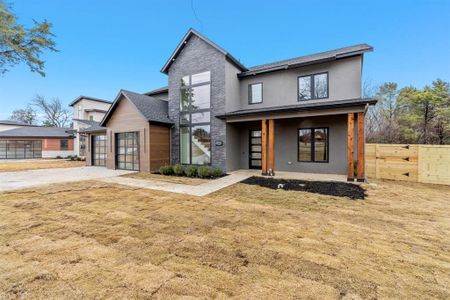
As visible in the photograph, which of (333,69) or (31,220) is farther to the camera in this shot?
(333,69)

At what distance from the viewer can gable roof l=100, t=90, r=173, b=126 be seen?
11445mm

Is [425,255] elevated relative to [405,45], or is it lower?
lower

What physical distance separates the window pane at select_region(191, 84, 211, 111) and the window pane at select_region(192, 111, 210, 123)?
369 mm

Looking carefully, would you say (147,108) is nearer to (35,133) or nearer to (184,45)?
(184,45)

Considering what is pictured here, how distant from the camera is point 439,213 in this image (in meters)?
4.71

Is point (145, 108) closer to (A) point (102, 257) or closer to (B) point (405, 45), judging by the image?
(A) point (102, 257)

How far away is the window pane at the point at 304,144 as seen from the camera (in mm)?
10477

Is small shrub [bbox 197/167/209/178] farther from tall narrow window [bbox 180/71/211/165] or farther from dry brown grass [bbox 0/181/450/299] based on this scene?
dry brown grass [bbox 0/181/450/299]

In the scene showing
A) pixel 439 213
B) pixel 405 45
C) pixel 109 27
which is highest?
pixel 109 27

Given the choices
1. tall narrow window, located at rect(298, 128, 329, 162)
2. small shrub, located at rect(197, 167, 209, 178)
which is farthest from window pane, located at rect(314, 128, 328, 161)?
small shrub, located at rect(197, 167, 209, 178)

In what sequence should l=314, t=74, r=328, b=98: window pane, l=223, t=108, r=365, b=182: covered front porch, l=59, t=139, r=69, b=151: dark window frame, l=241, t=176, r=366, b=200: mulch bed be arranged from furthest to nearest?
l=59, t=139, r=69, b=151: dark window frame < l=314, t=74, r=328, b=98: window pane < l=223, t=108, r=365, b=182: covered front porch < l=241, t=176, r=366, b=200: mulch bed

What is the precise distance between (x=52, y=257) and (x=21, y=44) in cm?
1470

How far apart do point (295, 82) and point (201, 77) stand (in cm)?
546

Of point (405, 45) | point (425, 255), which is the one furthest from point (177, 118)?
point (405, 45)
